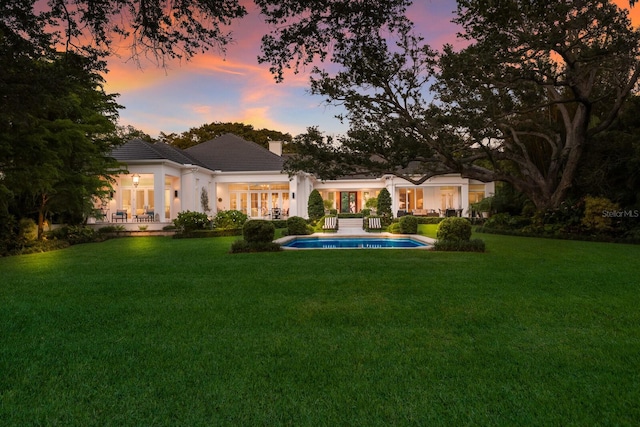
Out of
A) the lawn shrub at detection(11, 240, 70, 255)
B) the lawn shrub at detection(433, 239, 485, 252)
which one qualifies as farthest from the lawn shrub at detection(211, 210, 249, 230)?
the lawn shrub at detection(433, 239, 485, 252)

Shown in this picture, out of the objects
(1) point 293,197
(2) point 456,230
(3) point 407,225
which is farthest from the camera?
(1) point 293,197

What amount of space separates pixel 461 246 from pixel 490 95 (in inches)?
226

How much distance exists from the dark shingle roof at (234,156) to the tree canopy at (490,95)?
11.5m

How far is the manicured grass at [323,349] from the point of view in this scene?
2801 mm

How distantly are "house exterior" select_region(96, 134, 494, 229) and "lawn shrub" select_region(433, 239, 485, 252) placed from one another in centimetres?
904

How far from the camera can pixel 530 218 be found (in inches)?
757

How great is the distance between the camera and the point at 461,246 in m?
12.1

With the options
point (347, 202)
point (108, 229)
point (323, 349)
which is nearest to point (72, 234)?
point (108, 229)

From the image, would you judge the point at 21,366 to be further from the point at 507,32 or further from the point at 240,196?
the point at 240,196

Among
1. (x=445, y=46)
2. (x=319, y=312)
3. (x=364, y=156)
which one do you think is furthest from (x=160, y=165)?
(x=319, y=312)

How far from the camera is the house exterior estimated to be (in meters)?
22.6

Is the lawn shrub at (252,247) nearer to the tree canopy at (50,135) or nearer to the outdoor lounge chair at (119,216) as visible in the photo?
the tree canopy at (50,135)

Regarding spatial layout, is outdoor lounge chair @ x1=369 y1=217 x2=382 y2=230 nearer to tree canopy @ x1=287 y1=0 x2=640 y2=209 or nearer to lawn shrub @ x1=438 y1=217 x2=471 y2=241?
tree canopy @ x1=287 y1=0 x2=640 y2=209

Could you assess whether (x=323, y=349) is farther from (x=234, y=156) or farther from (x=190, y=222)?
(x=234, y=156)
